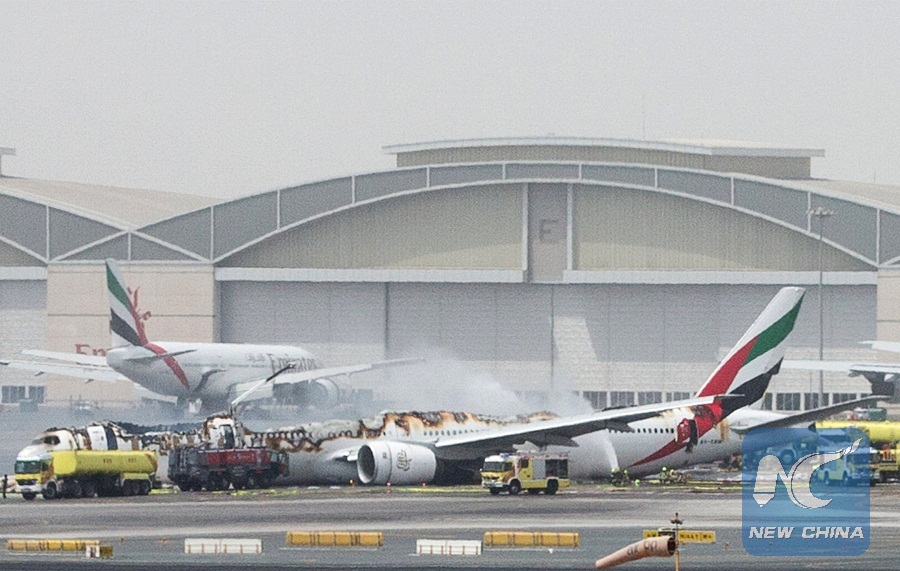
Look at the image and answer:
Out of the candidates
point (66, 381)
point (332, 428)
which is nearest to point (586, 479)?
point (332, 428)

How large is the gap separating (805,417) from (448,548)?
2854 centimetres

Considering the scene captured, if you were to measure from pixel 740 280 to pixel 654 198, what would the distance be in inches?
322

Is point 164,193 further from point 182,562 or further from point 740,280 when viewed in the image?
point 182,562

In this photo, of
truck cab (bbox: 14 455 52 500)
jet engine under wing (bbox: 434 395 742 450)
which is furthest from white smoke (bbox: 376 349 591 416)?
truck cab (bbox: 14 455 52 500)

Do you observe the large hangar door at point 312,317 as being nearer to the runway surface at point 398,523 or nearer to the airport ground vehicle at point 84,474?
the runway surface at point 398,523

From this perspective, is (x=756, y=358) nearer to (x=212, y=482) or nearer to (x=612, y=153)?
(x=212, y=482)

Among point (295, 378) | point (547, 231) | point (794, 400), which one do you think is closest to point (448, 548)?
point (295, 378)

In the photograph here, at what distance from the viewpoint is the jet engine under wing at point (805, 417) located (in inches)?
2633

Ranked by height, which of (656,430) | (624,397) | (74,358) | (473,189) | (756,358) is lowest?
(656,430)

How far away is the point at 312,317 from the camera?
13612 centimetres

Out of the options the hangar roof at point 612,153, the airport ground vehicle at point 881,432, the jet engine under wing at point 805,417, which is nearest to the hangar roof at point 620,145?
the hangar roof at point 612,153

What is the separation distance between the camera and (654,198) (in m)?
130

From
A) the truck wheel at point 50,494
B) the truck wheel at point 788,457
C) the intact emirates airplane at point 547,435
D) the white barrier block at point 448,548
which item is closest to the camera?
the white barrier block at point 448,548

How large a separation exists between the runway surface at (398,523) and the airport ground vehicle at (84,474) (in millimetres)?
745
